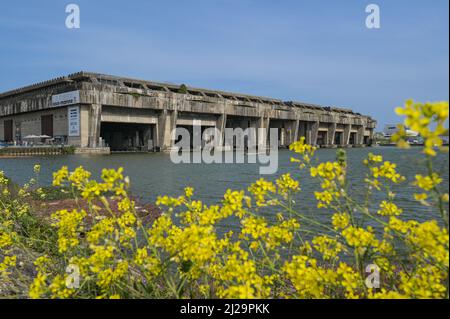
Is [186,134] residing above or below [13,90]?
below

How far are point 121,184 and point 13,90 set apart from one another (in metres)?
82.1

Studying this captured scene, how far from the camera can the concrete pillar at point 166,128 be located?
5631cm

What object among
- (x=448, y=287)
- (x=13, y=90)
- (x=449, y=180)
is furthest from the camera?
(x=13, y=90)

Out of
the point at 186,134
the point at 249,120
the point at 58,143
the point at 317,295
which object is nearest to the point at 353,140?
the point at 249,120

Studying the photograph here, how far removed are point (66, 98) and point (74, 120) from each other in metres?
3.77

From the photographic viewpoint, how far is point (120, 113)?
5281 centimetres

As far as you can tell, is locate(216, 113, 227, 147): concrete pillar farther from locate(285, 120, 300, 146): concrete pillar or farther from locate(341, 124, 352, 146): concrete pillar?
locate(341, 124, 352, 146): concrete pillar

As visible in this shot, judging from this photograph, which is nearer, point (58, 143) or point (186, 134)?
point (58, 143)

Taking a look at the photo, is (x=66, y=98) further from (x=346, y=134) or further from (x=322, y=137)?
(x=346, y=134)

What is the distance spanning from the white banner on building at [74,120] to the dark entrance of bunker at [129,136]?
13.0 metres

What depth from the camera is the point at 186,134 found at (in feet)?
214

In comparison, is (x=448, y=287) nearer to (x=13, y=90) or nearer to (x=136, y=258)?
(x=136, y=258)

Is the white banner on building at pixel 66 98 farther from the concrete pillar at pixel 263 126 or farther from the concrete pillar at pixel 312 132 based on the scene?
the concrete pillar at pixel 312 132

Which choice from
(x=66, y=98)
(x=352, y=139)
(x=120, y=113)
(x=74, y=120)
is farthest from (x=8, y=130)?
(x=352, y=139)
